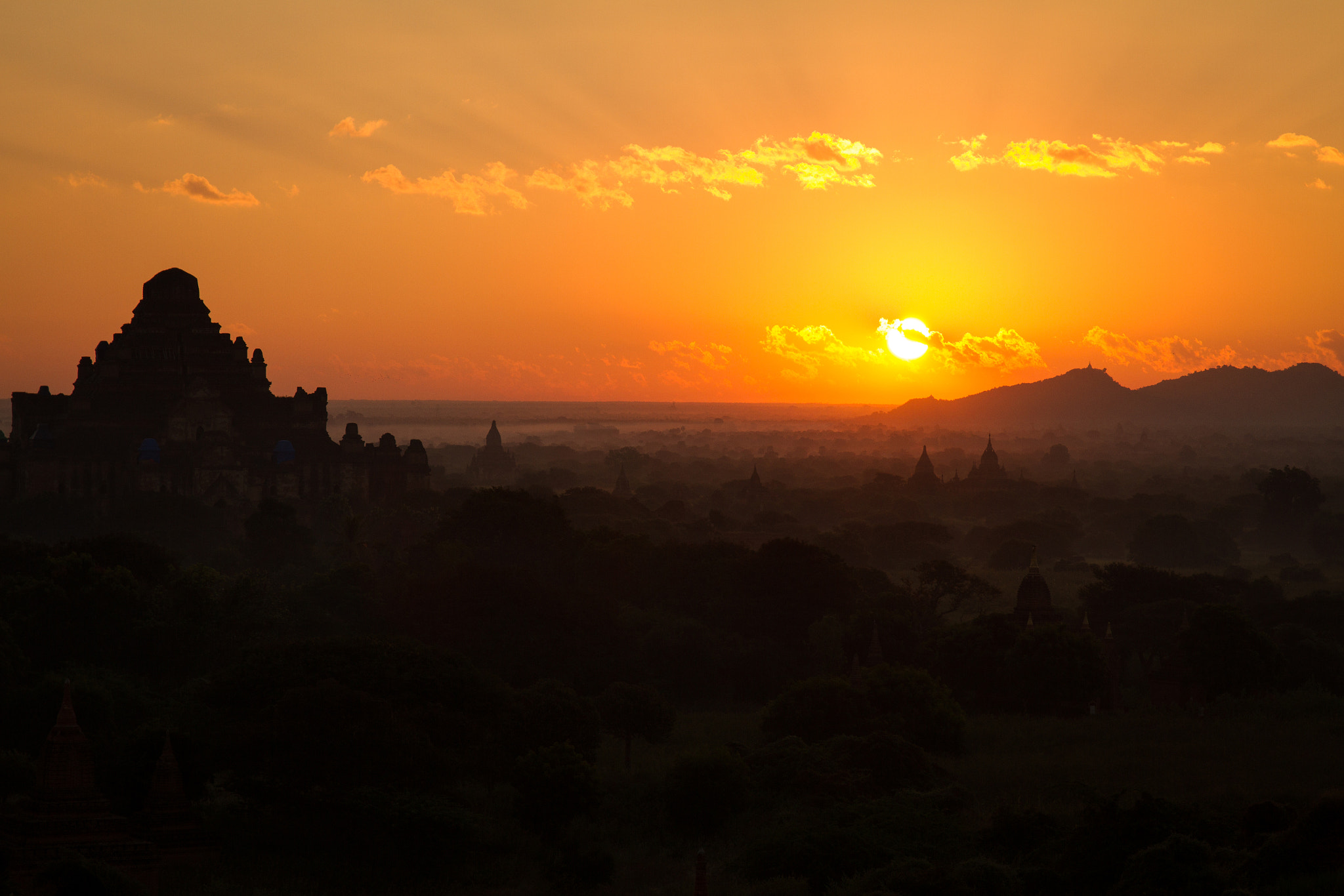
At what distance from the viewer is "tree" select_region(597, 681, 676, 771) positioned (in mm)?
44312

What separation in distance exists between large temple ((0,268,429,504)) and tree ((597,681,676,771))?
47587mm

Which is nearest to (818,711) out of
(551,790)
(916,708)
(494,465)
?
(916,708)

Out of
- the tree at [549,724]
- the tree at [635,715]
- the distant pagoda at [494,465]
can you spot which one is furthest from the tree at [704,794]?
the distant pagoda at [494,465]

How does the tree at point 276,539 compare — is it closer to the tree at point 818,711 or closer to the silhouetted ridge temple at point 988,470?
the tree at point 818,711

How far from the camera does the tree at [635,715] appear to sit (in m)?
44.3

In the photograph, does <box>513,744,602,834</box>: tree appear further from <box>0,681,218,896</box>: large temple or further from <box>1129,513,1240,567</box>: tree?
<box>1129,513,1240,567</box>: tree

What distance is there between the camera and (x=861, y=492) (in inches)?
5925

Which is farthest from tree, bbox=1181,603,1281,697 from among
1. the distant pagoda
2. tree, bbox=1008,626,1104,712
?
the distant pagoda

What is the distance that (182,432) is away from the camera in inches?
3403

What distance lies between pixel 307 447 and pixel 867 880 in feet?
218

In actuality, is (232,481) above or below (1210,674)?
above

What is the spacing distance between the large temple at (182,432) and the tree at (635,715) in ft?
156

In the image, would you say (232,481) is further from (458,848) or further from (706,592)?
(458,848)

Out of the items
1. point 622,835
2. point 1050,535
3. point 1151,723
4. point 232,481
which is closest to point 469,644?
point 622,835
